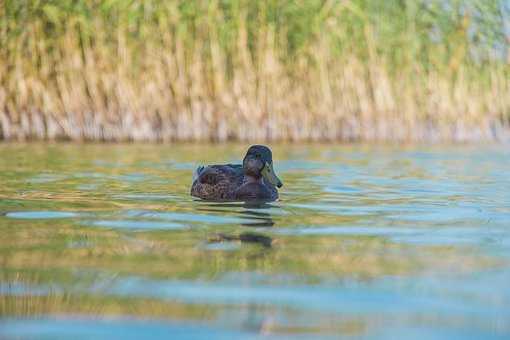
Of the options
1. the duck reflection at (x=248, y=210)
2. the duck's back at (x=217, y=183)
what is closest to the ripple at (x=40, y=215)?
the duck reflection at (x=248, y=210)

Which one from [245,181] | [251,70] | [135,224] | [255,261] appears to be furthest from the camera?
[251,70]

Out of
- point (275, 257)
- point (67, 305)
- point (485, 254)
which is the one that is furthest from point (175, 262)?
point (485, 254)

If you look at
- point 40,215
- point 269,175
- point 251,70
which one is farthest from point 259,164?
point 251,70

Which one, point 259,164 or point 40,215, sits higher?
point 259,164

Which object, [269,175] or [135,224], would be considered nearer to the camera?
[135,224]

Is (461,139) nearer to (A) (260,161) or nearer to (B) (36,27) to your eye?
(B) (36,27)

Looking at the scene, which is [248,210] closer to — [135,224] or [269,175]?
[269,175]

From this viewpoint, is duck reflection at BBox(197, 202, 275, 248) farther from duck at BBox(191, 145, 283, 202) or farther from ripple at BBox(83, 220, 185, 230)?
ripple at BBox(83, 220, 185, 230)

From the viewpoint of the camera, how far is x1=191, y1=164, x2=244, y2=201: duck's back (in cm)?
796

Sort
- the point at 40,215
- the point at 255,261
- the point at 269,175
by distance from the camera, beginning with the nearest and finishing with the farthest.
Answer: the point at 255,261 < the point at 40,215 < the point at 269,175

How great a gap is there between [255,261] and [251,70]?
1367 cm

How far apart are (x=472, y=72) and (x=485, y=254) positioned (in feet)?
46.7

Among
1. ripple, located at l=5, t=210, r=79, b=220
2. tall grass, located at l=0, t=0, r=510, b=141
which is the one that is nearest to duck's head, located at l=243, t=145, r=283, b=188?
ripple, located at l=5, t=210, r=79, b=220

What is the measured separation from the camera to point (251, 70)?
59.7 feet
